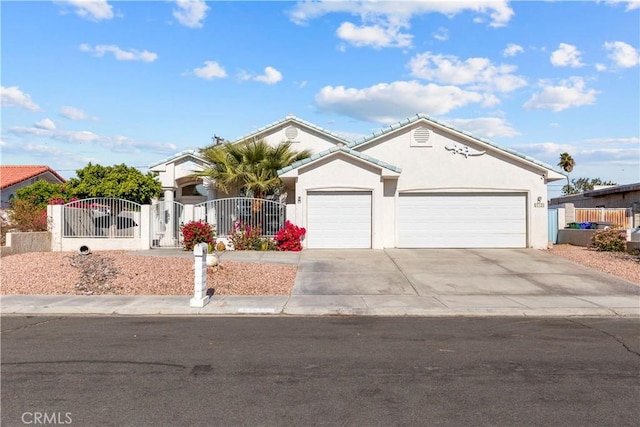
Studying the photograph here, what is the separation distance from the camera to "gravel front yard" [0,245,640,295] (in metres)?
11.3

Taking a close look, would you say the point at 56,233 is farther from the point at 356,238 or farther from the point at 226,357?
the point at 226,357

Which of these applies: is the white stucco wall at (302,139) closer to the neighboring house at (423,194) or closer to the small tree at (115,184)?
the neighboring house at (423,194)

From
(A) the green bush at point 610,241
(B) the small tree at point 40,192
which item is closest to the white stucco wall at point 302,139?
(B) the small tree at point 40,192

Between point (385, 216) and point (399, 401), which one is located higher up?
point (385, 216)

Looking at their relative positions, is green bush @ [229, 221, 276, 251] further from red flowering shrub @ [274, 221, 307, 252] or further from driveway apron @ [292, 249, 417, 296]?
driveway apron @ [292, 249, 417, 296]

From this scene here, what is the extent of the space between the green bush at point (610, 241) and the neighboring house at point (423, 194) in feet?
5.70

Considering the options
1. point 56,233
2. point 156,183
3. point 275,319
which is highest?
point 156,183

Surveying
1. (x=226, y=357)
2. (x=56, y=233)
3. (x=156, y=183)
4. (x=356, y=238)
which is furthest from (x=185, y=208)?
(x=226, y=357)

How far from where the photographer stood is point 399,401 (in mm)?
4781

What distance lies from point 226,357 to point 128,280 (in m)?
6.69

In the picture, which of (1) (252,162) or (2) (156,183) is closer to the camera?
(1) (252,162)

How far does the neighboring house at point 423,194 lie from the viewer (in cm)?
1773

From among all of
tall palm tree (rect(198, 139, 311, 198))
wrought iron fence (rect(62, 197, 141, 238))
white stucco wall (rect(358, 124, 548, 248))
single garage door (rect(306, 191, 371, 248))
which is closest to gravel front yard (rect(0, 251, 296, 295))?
wrought iron fence (rect(62, 197, 141, 238))

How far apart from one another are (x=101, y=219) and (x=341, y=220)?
8591 millimetres
